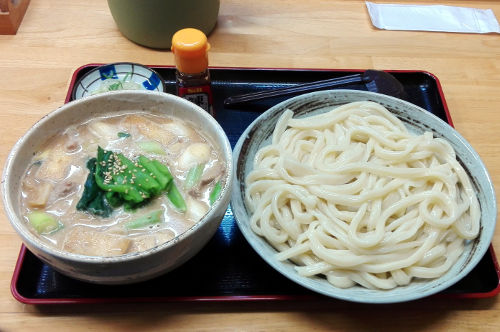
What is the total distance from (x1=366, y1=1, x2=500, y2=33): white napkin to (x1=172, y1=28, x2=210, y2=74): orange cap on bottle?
1268 millimetres

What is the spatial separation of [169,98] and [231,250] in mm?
530

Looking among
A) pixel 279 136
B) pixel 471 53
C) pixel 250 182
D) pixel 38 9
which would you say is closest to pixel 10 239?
pixel 250 182

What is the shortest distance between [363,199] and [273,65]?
0.98 m

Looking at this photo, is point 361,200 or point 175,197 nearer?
point 175,197

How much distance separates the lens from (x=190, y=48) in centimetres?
153

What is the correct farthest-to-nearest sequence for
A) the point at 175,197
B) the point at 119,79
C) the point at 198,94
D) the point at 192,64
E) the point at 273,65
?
1. the point at 273,65
2. the point at 119,79
3. the point at 198,94
4. the point at 192,64
5. the point at 175,197

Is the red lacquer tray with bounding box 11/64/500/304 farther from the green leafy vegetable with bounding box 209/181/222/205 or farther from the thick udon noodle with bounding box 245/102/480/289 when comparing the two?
the green leafy vegetable with bounding box 209/181/222/205

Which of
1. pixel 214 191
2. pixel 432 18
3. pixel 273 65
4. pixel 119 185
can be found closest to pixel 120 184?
pixel 119 185

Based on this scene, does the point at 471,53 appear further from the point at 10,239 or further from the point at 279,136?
the point at 10,239

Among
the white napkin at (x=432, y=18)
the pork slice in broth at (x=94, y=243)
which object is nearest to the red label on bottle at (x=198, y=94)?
the pork slice in broth at (x=94, y=243)

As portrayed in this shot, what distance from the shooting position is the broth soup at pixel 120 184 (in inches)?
48.4

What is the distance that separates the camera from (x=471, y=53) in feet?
7.60

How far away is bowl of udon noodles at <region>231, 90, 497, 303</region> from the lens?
1.35m

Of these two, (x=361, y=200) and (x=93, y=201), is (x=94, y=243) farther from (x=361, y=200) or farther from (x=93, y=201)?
(x=361, y=200)
